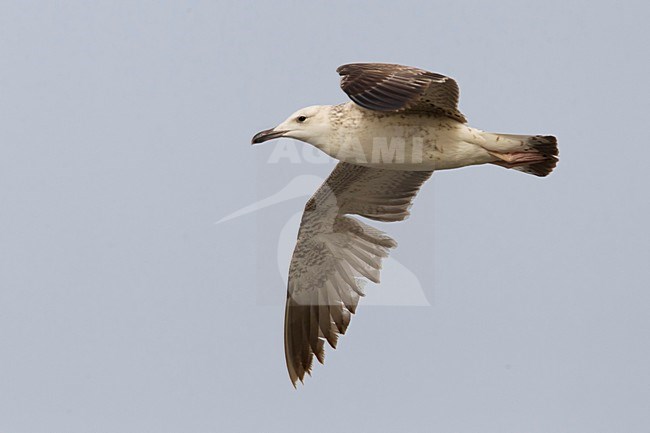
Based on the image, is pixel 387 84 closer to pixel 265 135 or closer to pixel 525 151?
pixel 265 135

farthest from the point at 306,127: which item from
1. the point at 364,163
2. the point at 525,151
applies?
the point at 525,151

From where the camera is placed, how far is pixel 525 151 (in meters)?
11.4

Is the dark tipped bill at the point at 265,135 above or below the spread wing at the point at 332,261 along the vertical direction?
above

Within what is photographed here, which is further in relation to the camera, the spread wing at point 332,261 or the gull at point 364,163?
the spread wing at point 332,261

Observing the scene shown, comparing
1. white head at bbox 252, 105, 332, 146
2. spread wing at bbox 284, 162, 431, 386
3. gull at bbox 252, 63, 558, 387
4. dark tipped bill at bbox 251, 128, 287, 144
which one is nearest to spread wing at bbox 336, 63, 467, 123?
gull at bbox 252, 63, 558, 387

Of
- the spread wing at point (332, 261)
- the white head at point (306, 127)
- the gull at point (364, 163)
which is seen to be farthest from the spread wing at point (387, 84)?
the spread wing at point (332, 261)

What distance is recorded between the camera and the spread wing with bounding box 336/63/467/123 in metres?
9.80

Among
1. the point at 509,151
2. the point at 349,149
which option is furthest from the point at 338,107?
the point at 509,151

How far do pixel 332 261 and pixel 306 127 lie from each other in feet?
9.49

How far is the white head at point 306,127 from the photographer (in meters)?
11.1

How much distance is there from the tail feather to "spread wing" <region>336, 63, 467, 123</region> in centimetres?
78

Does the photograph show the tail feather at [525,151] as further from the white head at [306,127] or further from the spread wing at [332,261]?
the spread wing at [332,261]

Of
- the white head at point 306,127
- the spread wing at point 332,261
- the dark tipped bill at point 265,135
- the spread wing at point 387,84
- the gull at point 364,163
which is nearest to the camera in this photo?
the spread wing at point 387,84

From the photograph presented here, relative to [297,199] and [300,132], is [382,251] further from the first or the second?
[300,132]
